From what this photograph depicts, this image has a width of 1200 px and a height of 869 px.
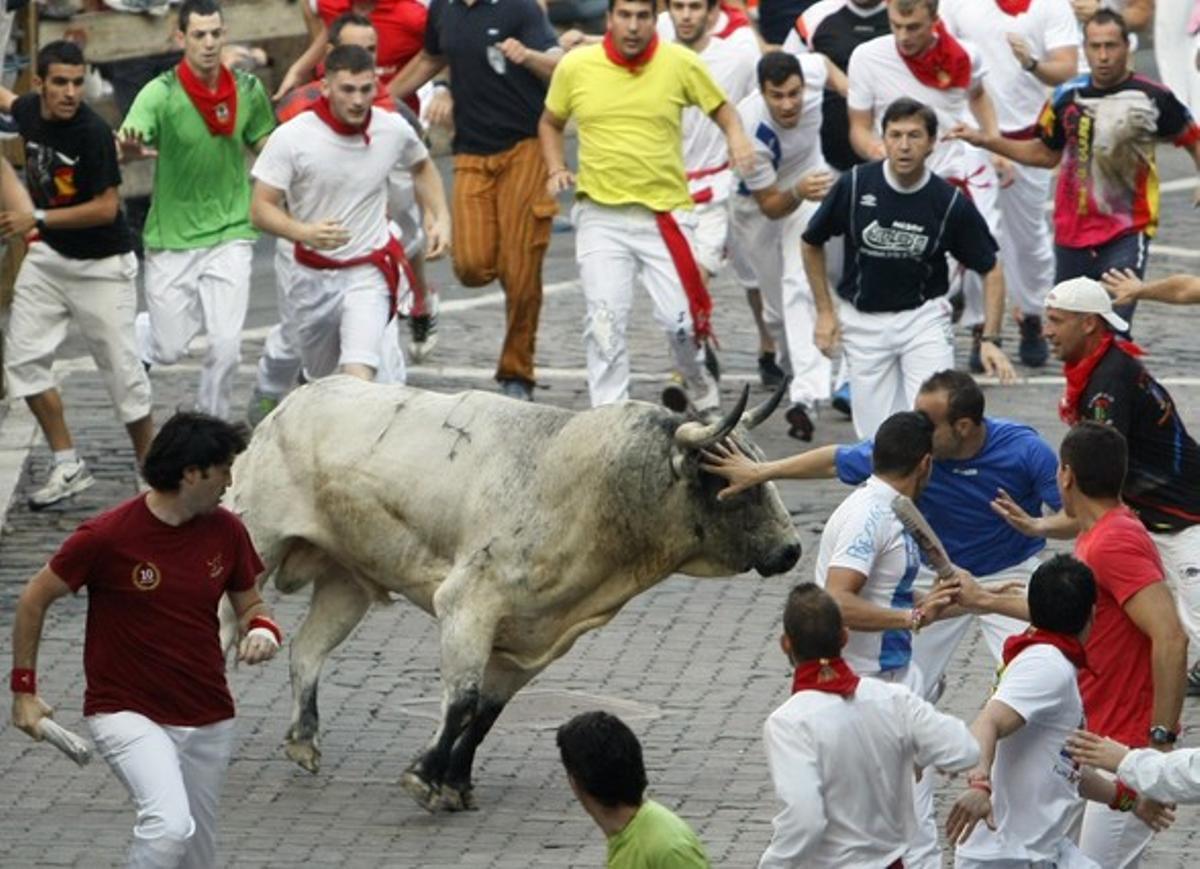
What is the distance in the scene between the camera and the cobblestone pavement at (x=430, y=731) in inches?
467

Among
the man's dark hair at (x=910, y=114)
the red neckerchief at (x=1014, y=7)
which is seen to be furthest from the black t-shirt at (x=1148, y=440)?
the red neckerchief at (x=1014, y=7)

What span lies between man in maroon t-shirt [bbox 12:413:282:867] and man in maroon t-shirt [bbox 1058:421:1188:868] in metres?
2.54

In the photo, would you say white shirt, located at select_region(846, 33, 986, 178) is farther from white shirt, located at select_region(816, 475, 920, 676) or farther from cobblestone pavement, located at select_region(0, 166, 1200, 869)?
white shirt, located at select_region(816, 475, 920, 676)

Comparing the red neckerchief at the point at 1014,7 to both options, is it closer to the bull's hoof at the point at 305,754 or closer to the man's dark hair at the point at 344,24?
the man's dark hair at the point at 344,24

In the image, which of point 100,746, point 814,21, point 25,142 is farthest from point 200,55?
point 100,746

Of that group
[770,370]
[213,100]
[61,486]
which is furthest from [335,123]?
[770,370]

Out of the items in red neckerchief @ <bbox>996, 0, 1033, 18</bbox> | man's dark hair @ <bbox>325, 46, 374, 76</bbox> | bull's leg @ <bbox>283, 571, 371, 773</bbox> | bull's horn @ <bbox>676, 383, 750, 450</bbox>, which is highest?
bull's horn @ <bbox>676, 383, 750, 450</bbox>

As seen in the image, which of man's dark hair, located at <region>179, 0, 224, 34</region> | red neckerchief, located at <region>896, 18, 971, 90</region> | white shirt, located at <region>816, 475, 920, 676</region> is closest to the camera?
white shirt, located at <region>816, 475, 920, 676</region>

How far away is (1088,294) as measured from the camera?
12344mm

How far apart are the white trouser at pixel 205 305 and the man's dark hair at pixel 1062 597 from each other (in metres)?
8.05

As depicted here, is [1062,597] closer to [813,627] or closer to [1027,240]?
[813,627]

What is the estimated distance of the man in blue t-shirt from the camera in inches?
459

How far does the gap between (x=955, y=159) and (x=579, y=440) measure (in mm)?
7138

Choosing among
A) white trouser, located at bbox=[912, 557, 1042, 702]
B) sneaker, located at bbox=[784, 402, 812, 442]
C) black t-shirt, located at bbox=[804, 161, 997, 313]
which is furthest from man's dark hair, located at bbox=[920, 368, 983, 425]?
sneaker, located at bbox=[784, 402, 812, 442]
